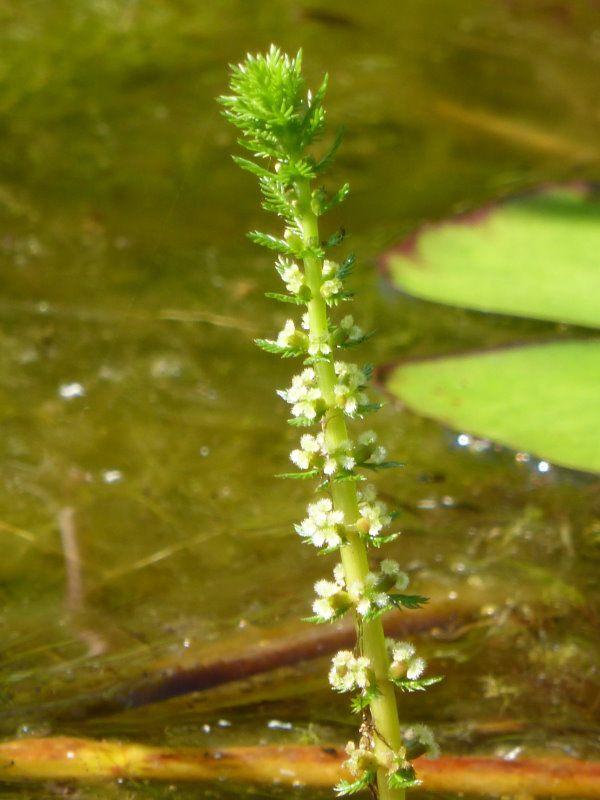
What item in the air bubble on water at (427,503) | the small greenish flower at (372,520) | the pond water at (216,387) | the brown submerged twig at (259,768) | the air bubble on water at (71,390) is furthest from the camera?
the air bubble on water at (71,390)

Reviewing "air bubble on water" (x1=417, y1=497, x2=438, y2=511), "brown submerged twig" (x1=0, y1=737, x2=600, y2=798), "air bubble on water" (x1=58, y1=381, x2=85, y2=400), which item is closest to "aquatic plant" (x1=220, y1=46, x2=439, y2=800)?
"brown submerged twig" (x1=0, y1=737, x2=600, y2=798)

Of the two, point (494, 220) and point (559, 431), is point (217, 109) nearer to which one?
point (494, 220)

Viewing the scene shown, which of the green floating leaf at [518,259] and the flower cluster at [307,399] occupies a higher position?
the green floating leaf at [518,259]

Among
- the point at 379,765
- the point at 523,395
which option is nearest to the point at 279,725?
the point at 379,765

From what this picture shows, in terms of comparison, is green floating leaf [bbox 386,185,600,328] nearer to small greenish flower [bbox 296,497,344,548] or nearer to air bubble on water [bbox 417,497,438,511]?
air bubble on water [bbox 417,497,438,511]

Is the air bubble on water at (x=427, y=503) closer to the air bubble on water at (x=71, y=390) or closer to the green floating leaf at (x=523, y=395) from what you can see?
the green floating leaf at (x=523, y=395)

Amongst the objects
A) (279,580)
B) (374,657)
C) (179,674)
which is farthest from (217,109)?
(374,657)

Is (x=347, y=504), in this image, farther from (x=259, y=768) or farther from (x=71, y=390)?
(x=71, y=390)

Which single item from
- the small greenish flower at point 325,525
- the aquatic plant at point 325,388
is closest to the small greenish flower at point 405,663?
the aquatic plant at point 325,388
